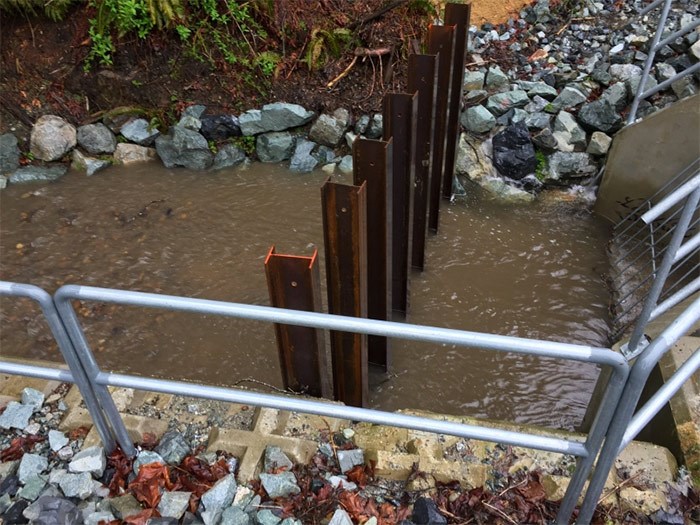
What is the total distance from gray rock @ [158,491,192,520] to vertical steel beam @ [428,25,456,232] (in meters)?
3.65

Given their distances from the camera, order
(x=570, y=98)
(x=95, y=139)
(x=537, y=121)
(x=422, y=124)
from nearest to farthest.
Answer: (x=422, y=124), (x=537, y=121), (x=570, y=98), (x=95, y=139)

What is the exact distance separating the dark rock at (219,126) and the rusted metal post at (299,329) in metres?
4.49

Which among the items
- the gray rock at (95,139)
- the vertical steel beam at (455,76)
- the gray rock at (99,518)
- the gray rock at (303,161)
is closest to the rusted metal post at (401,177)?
the vertical steel beam at (455,76)

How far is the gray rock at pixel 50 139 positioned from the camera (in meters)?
6.98

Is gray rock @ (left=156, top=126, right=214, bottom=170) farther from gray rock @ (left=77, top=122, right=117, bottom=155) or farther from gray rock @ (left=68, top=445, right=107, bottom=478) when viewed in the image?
gray rock @ (left=68, top=445, right=107, bottom=478)

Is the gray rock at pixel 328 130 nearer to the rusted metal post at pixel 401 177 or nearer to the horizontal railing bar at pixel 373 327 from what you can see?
the rusted metal post at pixel 401 177

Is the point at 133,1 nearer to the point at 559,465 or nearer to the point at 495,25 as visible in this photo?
the point at 495,25

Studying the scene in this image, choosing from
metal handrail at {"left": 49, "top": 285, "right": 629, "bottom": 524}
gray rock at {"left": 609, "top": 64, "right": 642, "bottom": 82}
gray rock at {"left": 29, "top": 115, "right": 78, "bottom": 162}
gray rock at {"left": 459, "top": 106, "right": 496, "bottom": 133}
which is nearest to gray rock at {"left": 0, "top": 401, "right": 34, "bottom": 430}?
metal handrail at {"left": 49, "top": 285, "right": 629, "bottom": 524}

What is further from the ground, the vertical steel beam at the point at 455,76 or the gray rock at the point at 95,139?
the vertical steel beam at the point at 455,76

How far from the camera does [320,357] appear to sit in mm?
3250

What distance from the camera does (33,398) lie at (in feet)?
10.2

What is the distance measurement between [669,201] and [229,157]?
215 inches

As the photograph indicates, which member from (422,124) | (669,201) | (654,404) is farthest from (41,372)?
(422,124)

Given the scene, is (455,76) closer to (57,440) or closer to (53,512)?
(57,440)
